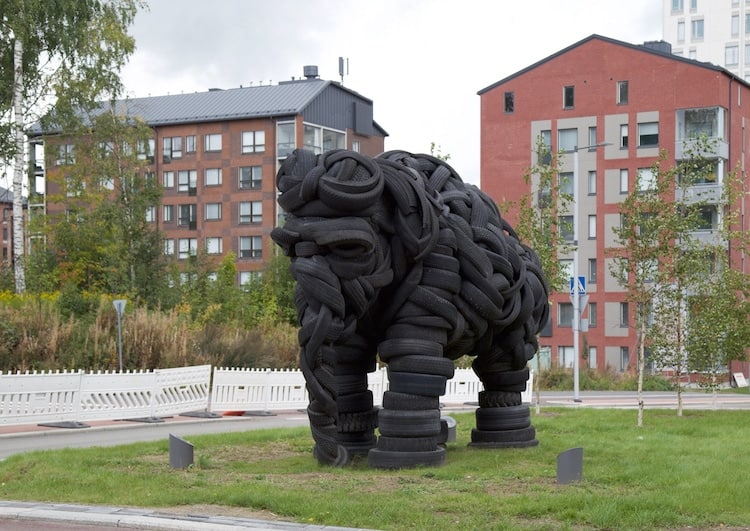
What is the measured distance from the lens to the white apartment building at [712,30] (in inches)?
4092

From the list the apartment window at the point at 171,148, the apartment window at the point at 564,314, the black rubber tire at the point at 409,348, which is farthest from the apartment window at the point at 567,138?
the black rubber tire at the point at 409,348

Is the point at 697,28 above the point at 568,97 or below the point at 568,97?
above

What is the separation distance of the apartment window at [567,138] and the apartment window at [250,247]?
20135mm

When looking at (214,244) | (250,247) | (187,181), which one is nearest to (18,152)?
(250,247)

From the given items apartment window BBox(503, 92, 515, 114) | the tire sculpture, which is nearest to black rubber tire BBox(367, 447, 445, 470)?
the tire sculpture

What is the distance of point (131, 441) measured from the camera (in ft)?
59.9

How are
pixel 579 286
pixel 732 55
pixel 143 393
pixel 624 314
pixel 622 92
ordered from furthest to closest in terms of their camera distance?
pixel 732 55 → pixel 624 314 → pixel 622 92 → pixel 579 286 → pixel 143 393

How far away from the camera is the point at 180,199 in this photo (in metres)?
70.4

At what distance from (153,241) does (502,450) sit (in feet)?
87.8

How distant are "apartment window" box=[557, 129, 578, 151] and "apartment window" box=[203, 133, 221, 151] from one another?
71.5 ft

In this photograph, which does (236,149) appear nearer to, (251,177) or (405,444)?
(251,177)

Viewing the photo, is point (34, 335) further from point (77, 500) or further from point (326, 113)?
point (326, 113)

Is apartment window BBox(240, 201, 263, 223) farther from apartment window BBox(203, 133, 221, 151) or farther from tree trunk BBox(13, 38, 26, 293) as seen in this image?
tree trunk BBox(13, 38, 26, 293)

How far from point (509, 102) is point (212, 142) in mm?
19418
